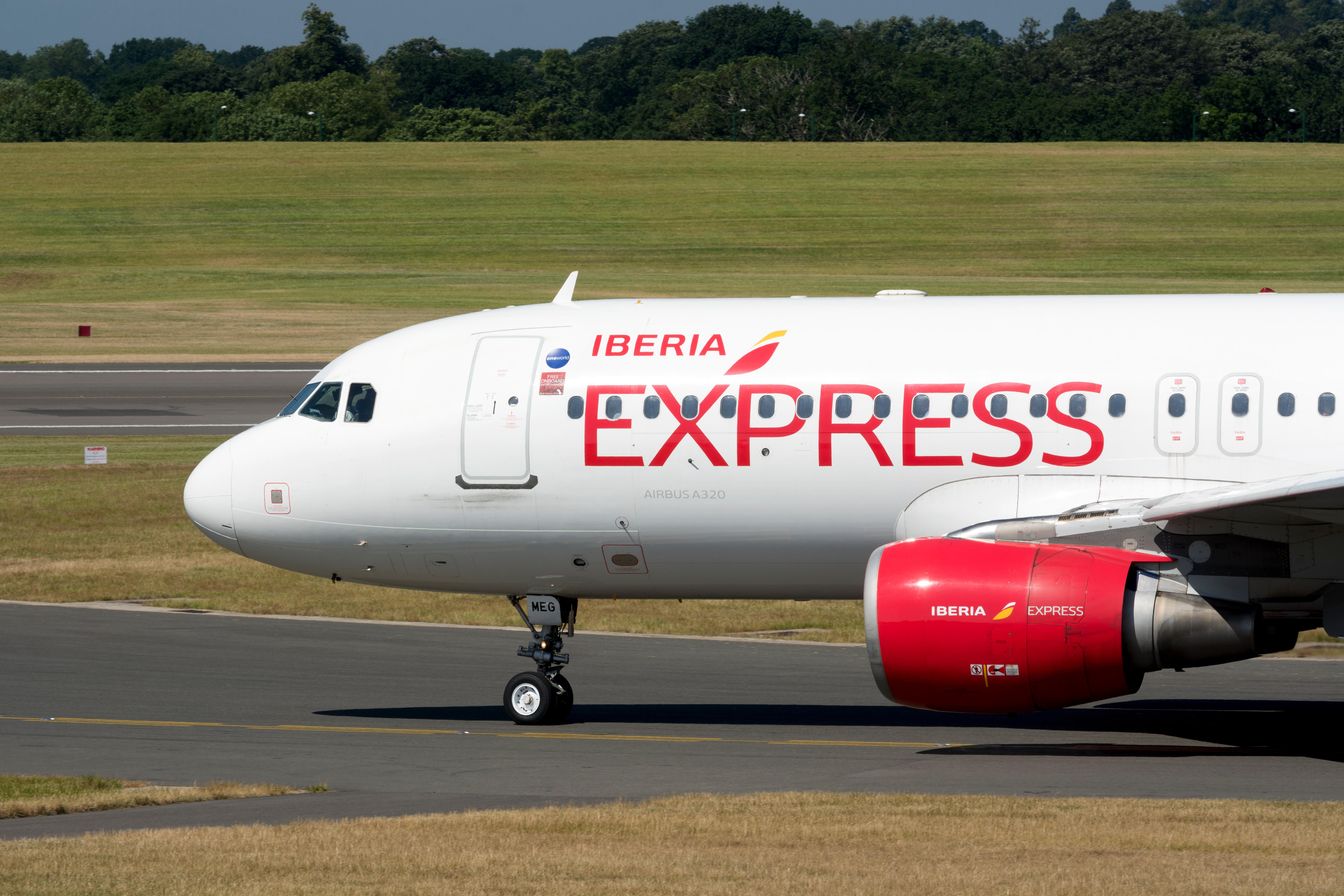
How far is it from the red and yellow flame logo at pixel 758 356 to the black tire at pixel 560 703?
406cm

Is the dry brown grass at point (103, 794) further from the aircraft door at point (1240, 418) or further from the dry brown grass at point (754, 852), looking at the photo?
the aircraft door at point (1240, 418)

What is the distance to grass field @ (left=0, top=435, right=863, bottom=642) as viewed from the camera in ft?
82.4

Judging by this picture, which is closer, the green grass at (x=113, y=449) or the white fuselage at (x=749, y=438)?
the white fuselage at (x=749, y=438)

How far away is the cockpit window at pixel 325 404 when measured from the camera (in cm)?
1825

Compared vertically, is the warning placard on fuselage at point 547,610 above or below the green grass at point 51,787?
above

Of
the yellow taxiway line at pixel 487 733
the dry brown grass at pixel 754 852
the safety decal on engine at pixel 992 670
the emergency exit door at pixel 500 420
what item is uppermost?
the emergency exit door at pixel 500 420

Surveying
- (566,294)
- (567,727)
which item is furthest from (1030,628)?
(566,294)

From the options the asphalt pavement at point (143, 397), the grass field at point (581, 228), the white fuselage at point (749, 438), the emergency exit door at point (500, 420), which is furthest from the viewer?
the grass field at point (581, 228)

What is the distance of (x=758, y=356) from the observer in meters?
17.2

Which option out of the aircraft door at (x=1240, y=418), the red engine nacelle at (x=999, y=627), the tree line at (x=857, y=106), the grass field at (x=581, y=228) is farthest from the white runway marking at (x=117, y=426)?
the tree line at (x=857, y=106)

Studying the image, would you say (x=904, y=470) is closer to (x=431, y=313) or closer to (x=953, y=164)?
(x=431, y=313)

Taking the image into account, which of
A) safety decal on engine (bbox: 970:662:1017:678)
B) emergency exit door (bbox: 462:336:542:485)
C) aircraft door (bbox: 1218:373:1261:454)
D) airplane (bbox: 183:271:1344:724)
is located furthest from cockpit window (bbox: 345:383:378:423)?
aircraft door (bbox: 1218:373:1261:454)

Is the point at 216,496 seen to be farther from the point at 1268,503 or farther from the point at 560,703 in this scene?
the point at 1268,503

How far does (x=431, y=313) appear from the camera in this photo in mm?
70250
